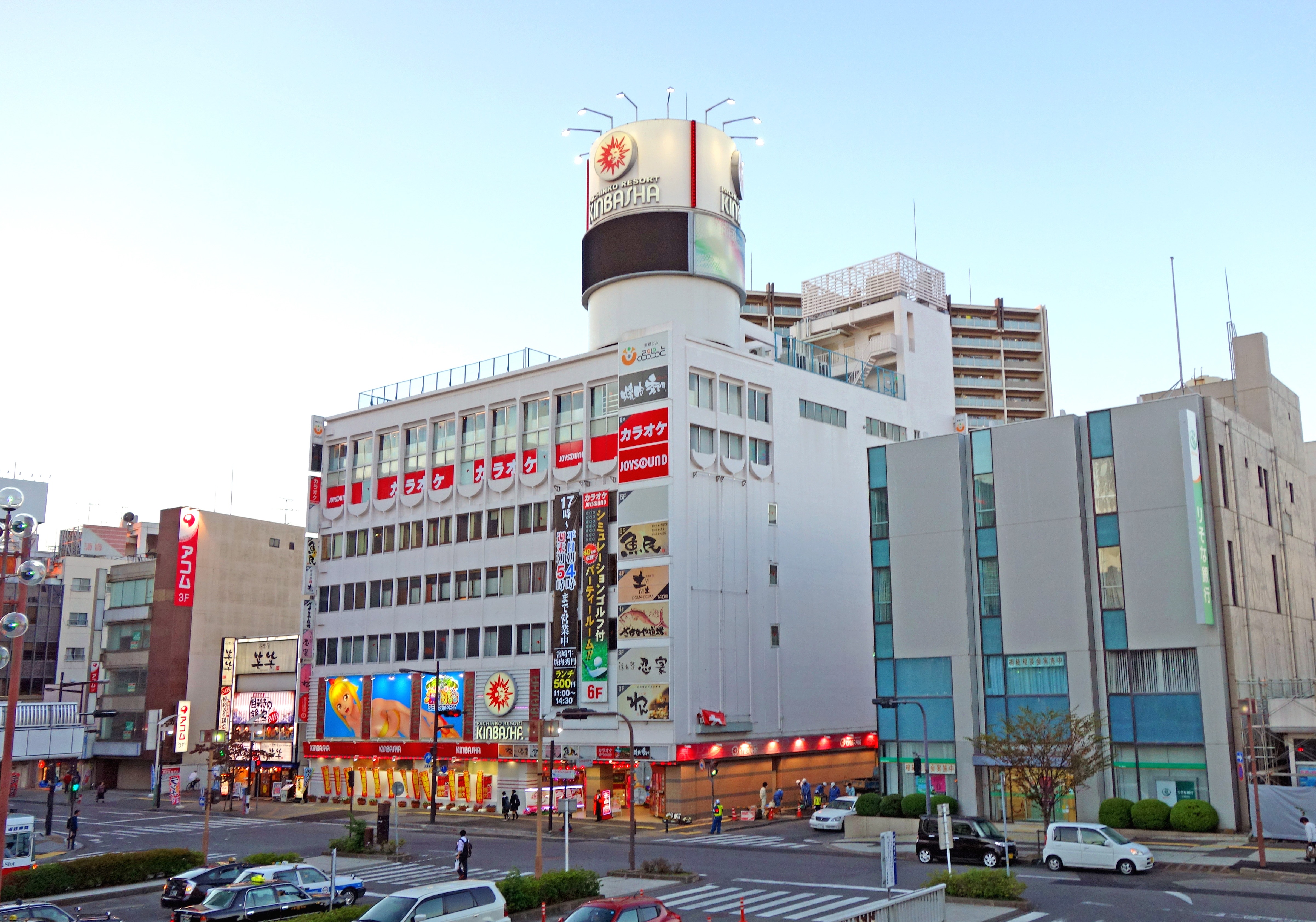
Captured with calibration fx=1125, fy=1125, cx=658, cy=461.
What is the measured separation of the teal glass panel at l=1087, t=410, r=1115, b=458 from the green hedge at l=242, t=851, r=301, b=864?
38.8m

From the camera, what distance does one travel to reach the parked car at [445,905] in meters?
25.8

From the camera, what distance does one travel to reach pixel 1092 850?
126 feet

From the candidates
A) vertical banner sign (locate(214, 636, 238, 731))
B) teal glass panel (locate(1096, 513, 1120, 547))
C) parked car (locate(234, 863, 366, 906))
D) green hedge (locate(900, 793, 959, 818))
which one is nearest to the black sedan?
parked car (locate(234, 863, 366, 906))

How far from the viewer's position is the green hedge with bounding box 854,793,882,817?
5259 centimetres

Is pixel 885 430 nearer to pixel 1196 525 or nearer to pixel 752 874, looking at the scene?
pixel 1196 525

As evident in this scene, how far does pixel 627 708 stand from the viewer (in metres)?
63.6

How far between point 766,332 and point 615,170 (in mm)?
15843

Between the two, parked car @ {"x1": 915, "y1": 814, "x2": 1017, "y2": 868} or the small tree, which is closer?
parked car @ {"x1": 915, "y1": 814, "x2": 1017, "y2": 868}

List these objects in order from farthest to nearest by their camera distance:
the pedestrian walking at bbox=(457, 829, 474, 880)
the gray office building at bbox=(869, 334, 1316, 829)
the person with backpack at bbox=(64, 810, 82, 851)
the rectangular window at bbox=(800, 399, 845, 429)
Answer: the rectangular window at bbox=(800, 399, 845, 429), the person with backpack at bbox=(64, 810, 82, 851), the gray office building at bbox=(869, 334, 1316, 829), the pedestrian walking at bbox=(457, 829, 474, 880)

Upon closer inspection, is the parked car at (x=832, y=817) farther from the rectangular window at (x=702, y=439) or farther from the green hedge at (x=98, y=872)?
the green hedge at (x=98, y=872)

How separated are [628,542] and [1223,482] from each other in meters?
31.1

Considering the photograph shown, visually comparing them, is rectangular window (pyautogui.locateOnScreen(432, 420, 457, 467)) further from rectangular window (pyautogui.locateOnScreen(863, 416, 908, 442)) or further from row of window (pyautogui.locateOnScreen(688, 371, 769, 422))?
rectangular window (pyautogui.locateOnScreen(863, 416, 908, 442))

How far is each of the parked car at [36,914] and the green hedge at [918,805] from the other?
34863mm

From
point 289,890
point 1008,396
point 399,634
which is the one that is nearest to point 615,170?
point 399,634
